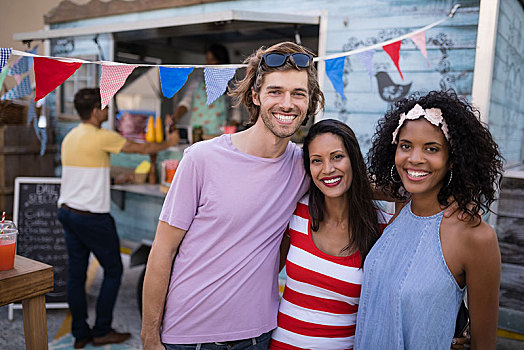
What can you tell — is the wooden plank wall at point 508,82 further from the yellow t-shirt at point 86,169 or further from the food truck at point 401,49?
the yellow t-shirt at point 86,169

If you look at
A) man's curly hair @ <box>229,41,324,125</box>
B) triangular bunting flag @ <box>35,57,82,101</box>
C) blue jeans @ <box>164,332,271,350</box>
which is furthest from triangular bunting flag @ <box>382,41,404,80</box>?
blue jeans @ <box>164,332,271,350</box>

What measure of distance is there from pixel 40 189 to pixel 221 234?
124 inches

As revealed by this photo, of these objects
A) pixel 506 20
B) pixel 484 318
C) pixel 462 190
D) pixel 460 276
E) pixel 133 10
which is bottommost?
pixel 484 318

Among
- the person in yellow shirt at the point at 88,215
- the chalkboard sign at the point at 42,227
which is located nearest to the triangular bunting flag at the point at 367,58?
the person in yellow shirt at the point at 88,215

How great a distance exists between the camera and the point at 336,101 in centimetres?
376

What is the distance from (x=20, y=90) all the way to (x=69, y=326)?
88.0 inches

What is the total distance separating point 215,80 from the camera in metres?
2.45

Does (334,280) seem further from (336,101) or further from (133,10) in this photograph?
(133,10)

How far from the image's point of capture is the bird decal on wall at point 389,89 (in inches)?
135

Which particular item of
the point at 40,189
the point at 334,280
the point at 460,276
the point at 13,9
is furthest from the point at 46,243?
the point at 13,9

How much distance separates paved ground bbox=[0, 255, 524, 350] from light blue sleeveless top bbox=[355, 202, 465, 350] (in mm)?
2241

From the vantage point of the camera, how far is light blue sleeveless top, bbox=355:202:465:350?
1.46m

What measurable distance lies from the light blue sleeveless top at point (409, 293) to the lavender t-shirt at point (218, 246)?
0.44m

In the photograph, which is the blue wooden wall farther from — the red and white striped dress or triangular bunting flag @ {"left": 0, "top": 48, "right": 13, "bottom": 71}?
triangular bunting flag @ {"left": 0, "top": 48, "right": 13, "bottom": 71}
